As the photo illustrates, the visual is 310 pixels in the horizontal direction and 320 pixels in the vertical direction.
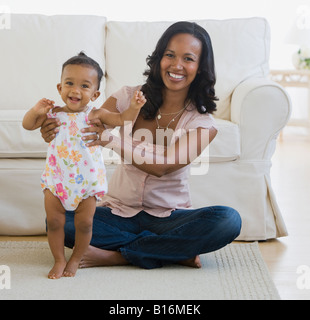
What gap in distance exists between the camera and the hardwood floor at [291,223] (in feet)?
6.23

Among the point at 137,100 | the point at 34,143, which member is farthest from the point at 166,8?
the point at 137,100

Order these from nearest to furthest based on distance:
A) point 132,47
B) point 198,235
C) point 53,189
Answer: point 53,189 → point 198,235 → point 132,47

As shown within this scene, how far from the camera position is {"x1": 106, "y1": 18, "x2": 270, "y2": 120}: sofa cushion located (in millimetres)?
2799

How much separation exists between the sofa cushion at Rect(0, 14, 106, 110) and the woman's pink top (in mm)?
787

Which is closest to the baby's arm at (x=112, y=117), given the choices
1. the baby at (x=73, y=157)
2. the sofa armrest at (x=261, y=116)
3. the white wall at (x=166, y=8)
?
the baby at (x=73, y=157)

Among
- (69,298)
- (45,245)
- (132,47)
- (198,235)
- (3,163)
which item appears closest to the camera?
(69,298)

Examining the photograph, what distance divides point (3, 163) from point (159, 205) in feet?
2.36

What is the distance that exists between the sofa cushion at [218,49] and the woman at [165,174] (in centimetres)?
81

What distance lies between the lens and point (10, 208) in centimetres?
236

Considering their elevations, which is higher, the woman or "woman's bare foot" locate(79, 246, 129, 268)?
the woman

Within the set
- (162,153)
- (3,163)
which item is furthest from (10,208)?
(162,153)

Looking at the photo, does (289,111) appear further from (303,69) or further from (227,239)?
(303,69)

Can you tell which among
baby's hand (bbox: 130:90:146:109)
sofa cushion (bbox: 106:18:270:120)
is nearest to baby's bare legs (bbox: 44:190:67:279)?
baby's hand (bbox: 130:90:146:109)

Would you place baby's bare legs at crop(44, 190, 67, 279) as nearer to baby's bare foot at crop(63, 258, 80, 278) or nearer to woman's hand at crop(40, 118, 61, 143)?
baby's bare foot at crop(63, 258, 80, 278)
